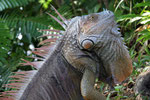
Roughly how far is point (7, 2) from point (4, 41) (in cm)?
147

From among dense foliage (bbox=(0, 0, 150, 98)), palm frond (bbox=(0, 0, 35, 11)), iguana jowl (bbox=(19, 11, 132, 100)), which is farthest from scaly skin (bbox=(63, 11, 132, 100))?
palm frond (bbox=(0, 0, 35, 11))

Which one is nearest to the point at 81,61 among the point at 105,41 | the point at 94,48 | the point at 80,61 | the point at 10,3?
the point at 80,61

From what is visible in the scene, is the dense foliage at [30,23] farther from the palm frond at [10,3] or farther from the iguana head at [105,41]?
the iguana head at [105,41]

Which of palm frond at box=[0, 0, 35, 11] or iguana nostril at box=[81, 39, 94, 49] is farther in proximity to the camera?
palm frond at box=[0, 0, 35, 11]

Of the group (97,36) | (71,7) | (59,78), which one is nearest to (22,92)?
(59,78)

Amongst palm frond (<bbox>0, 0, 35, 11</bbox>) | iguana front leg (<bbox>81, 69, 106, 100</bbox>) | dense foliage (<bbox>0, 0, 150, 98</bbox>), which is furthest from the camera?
palm frond (<bbox>0, 0, 35, 11</bbox>)

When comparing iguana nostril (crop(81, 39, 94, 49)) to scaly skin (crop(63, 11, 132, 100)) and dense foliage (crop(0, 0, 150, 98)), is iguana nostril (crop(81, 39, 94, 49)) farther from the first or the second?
dense foliage (crop(0, 0, 150, 98))

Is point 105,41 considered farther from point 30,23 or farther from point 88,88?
→ point 30,23

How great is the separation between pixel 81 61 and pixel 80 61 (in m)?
0.01

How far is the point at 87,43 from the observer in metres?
2.34

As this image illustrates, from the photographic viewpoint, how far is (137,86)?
2930 mm

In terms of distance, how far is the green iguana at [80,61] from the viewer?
94.8 inches

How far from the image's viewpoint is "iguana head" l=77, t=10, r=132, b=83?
2402 millimetres

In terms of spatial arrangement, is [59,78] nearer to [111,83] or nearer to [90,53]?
[90,53]
